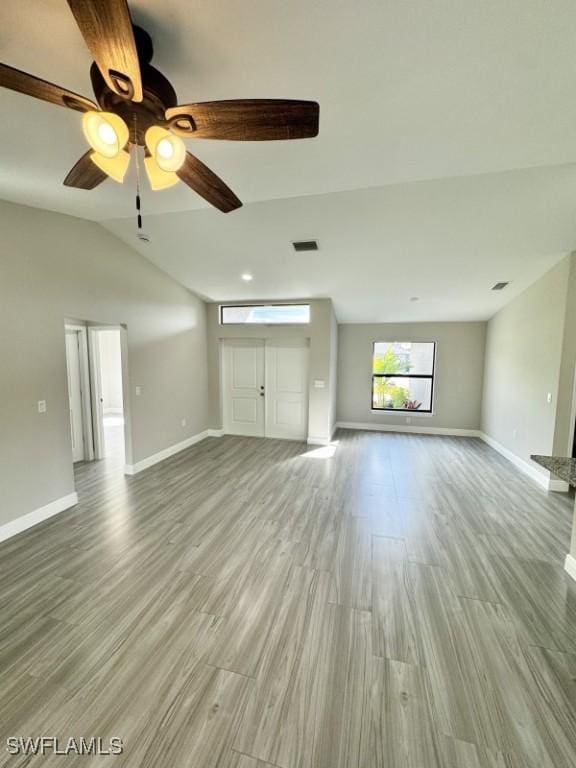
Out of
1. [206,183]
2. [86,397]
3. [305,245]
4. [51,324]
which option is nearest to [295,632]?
[206,183]

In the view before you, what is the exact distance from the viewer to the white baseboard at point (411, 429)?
20.9ft

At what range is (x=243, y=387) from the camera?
20.1 ft

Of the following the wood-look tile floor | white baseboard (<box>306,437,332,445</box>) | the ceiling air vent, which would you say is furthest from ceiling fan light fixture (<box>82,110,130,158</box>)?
white baseboard (<box>306,437,332,445</box>)

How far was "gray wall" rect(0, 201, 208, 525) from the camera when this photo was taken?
273 cm

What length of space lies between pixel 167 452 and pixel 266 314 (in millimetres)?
2895

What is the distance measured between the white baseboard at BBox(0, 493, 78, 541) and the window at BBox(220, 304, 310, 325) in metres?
3.70

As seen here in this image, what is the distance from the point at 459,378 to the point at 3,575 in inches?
276

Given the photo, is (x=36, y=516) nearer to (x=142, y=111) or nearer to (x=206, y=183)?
(x=206, y=183)

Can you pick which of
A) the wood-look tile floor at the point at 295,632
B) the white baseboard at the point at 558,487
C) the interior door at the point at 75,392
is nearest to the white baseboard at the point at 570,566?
the wood-look tile floor at the point at 295,632

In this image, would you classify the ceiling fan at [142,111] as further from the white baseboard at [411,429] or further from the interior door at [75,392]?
the white baseboard at [411,429]

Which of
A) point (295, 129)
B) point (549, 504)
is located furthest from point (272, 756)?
point (549, 504)

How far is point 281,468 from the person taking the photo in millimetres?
4465

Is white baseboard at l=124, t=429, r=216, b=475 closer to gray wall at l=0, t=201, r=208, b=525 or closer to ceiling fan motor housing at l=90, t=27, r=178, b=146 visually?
gray wall at l=0, t=201, r=208, b=525

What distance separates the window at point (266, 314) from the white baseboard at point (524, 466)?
12.7 ft
